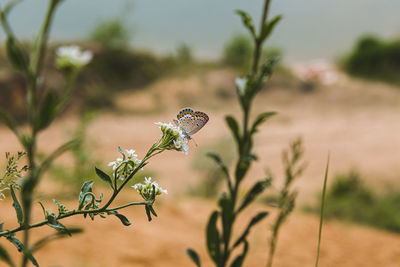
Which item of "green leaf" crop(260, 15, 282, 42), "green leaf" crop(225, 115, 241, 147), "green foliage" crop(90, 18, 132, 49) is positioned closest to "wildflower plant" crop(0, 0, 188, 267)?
"green leaf" crop(225, 115, 241, 147)

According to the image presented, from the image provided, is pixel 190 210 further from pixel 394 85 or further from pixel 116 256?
pixel 394 85

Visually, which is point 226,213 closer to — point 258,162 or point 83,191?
point 83,191

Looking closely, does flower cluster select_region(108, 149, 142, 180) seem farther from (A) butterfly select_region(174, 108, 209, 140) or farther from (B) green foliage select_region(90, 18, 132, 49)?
(B) green foliage select_region(90, 18, 132, 49)

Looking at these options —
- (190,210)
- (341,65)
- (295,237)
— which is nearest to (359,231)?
(295,237)

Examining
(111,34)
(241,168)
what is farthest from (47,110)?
(111,34)

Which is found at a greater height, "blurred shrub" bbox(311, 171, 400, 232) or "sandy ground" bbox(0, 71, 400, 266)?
"sandy ground" bbox(0, 71, 400, 266)

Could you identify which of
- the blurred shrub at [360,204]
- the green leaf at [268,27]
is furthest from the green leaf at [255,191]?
the blurred shrub at [360,204]
